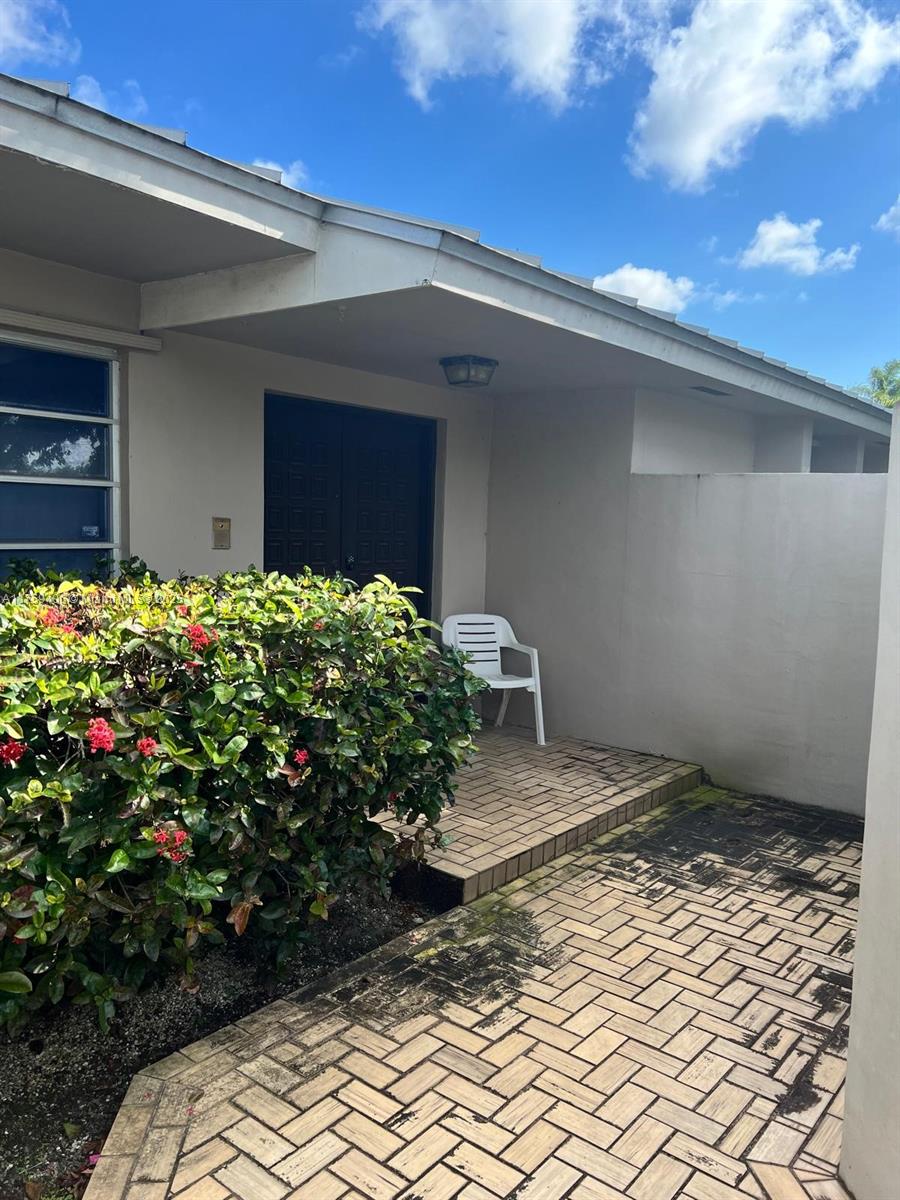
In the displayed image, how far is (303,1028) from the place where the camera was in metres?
2.96

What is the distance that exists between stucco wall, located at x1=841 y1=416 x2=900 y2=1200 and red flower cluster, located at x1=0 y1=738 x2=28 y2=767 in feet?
7.43

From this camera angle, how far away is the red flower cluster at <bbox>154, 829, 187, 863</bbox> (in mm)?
2461

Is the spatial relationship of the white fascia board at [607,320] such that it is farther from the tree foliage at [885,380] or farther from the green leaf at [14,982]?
the tree foliage at [885,380]

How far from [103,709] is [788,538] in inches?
186

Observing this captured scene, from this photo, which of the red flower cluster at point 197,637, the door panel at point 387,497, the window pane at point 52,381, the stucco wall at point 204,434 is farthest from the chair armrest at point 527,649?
the red flower cluster at point 197,637

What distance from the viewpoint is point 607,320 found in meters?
4.98

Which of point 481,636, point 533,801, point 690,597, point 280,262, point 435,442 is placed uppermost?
point 280,262

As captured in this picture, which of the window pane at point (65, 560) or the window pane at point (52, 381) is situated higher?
the window pane at point (52, 381)

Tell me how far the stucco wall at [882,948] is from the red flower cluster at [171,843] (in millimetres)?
1915

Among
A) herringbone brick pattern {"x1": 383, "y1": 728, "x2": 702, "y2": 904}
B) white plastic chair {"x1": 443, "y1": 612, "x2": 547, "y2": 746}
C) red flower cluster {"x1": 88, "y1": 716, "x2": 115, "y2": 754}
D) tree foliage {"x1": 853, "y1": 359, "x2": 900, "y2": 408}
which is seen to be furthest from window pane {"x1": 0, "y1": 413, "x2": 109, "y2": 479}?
tree foliage {"x1": 853, "y1": 359, "x2": 900, "y2": 408}

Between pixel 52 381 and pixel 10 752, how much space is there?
3089mm

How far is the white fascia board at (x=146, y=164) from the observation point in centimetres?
312

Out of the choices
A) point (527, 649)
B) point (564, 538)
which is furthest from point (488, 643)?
point (564, 538)

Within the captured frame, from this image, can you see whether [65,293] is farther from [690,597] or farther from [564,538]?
[690,597]
